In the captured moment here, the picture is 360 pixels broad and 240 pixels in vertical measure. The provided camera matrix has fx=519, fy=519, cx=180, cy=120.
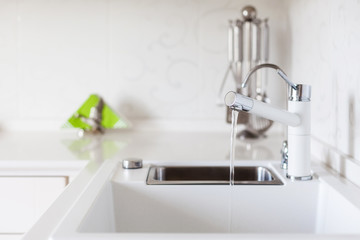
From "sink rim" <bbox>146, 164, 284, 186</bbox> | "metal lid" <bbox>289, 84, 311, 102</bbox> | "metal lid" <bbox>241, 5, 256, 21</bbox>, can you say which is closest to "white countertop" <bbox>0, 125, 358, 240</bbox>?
"sink rim" <bbox>146, 164, 284, 186</bbox>

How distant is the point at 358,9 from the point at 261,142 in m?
0.68

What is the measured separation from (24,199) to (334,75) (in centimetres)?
81

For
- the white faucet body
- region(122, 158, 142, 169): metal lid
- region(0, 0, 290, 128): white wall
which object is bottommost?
region(122, 158, 142, 169): metal lid

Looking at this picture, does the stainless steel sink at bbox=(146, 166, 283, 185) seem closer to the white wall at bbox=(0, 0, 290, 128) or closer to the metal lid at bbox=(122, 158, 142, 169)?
the metal lid at bbox=(122, 158, 142, 169)

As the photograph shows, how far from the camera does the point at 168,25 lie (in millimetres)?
1846

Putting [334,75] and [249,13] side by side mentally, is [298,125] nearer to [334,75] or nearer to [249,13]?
[334,75]

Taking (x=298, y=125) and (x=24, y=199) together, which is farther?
(x=24, y=199)

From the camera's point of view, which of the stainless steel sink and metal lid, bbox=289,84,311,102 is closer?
metal lid, bbox=289,84,311,102

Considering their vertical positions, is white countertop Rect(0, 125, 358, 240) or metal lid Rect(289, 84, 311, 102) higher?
metal lid Rect(289, 84, 311, 102)

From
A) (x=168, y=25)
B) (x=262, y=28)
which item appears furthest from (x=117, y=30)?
(x=262, y=28)

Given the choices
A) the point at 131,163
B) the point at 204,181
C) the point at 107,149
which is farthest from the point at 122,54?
the point at 204,181

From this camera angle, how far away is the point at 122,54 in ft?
6.09

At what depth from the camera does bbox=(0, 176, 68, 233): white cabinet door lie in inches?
50.6

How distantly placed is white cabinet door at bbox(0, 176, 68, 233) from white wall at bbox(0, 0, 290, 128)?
0.59 metres
